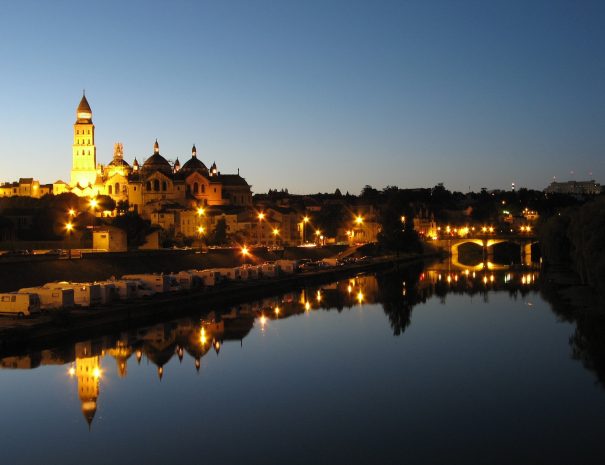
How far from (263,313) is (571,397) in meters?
19.9

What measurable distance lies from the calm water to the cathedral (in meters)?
51.1

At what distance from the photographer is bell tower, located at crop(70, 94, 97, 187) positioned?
331 feet

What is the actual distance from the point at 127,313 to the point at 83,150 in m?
74.4

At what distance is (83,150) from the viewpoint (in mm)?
101875

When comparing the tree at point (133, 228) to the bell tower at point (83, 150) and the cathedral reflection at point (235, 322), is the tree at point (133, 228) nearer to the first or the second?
the cathedral reflection at point (235, 322)

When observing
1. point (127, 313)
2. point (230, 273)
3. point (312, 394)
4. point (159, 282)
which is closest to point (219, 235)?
point (230, 273)

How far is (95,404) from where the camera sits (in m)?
20.6

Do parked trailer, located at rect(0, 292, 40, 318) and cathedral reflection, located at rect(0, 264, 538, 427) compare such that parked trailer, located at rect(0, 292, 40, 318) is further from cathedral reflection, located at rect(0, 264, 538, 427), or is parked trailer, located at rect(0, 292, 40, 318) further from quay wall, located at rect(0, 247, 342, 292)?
quay wall, located at rect(0, 247, 342, 292)

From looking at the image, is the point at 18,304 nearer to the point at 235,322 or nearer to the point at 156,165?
the point at 235,322

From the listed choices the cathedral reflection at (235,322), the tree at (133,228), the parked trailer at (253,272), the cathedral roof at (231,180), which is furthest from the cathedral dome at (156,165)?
the parked trailer at (253,272)

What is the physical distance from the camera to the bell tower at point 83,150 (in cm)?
10075

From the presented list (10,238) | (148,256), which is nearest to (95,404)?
(148,256)

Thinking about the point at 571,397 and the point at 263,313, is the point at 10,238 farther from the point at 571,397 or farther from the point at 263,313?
the point at 571,397

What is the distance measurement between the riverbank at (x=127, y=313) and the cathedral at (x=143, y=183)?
35546mm
